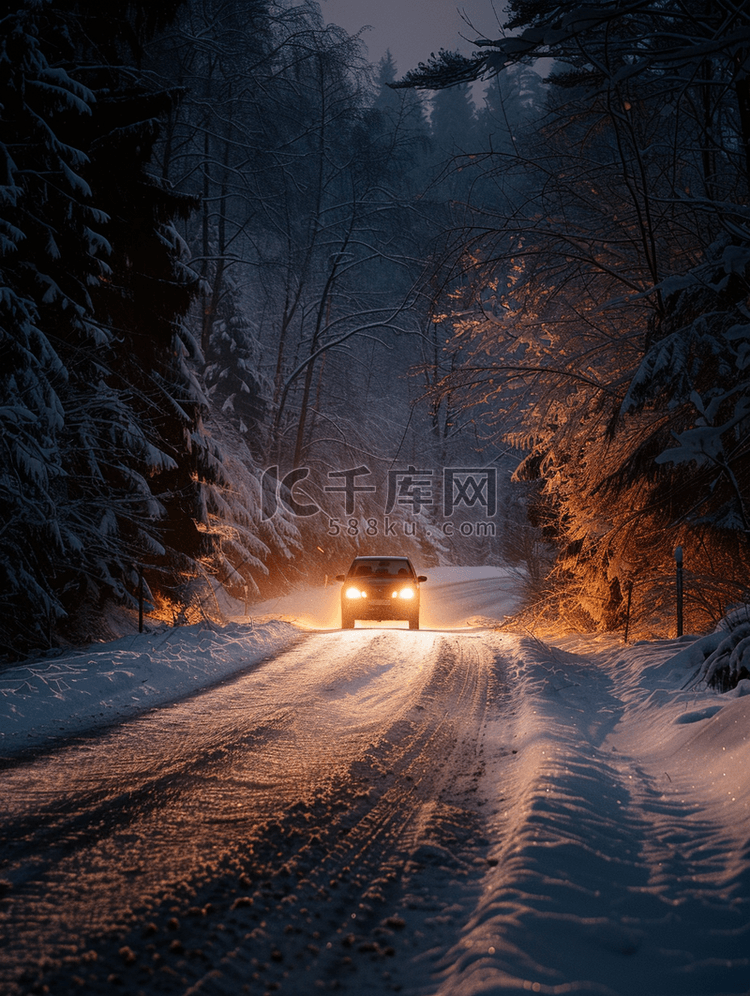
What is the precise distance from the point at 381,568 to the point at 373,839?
1255 centimetres

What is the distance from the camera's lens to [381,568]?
53.9 feet

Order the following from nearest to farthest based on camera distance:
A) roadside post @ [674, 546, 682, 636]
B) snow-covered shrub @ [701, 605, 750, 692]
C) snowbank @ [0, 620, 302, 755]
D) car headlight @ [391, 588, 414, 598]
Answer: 1. snowbank @ [0, 620, 302, 755]
2. snow-covered shrub @ [701, 605, 750, 692]
3. roadside post @ [674, 546, 682, 636]
4. car headlight @ [391, 588, 414, 598]

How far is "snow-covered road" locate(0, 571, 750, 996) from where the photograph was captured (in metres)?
2.64

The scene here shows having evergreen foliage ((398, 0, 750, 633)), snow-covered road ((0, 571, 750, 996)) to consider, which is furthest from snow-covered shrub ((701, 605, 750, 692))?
evergreen foliage ((398, 0, 750, 633))

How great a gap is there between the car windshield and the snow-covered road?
7965mm

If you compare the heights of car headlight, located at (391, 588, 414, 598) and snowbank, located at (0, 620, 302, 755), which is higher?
car headlight, located at (391, 588, 414, 598)

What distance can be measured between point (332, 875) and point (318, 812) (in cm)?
78

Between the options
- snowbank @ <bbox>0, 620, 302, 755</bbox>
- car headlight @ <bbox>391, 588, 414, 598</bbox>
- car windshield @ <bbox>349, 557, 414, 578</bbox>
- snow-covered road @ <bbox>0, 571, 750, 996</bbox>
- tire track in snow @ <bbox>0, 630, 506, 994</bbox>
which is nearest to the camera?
snow-covered road @ <bbox>0, 571, 750, 996</bbox>

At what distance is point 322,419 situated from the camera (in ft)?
104

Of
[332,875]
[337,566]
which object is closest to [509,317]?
[332,875]

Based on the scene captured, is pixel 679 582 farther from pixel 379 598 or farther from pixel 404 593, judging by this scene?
pixel 379 598

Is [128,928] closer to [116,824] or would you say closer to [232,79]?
[116,824]

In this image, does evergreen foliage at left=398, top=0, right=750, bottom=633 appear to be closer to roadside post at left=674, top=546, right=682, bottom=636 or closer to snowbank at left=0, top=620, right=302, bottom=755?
roadside post at left=674, top=546, right=682, bottom=636

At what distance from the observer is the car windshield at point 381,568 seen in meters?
15.8
